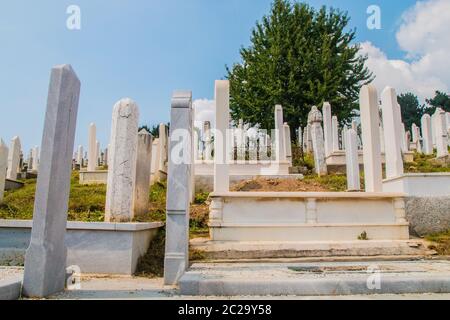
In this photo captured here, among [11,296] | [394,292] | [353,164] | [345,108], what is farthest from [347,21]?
[11,296]

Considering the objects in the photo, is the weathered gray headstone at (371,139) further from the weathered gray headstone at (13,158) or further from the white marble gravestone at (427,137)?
the white marble gravestone at (427,137)

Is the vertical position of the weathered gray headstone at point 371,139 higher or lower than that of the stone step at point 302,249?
higher

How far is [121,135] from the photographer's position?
6.78 m

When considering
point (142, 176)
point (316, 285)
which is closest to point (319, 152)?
point (142, 176)

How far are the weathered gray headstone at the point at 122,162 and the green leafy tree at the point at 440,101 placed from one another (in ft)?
165

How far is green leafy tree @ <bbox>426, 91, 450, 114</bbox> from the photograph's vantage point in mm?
46344

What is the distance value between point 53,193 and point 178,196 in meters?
1.48

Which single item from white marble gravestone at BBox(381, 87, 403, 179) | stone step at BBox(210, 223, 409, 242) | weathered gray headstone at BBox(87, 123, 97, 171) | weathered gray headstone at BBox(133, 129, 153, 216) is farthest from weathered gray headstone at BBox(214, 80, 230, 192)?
weathered gray headstone at BBox(87, 123, 97, 171)

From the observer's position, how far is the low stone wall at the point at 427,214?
7.60 m

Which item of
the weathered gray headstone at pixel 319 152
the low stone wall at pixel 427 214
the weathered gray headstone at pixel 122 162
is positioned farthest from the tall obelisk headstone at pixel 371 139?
the weathered gray headstone at pixel 122 162

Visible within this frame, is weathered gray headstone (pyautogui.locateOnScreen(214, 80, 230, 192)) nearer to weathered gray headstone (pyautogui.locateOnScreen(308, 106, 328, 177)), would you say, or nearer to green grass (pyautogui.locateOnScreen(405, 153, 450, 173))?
weathered gray headstone (pyautogui.locateOnScreen(308, 106, 328, 177))

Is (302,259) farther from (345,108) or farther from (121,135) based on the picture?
(345,108)

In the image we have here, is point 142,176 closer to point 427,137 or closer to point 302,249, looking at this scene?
point 302,249
